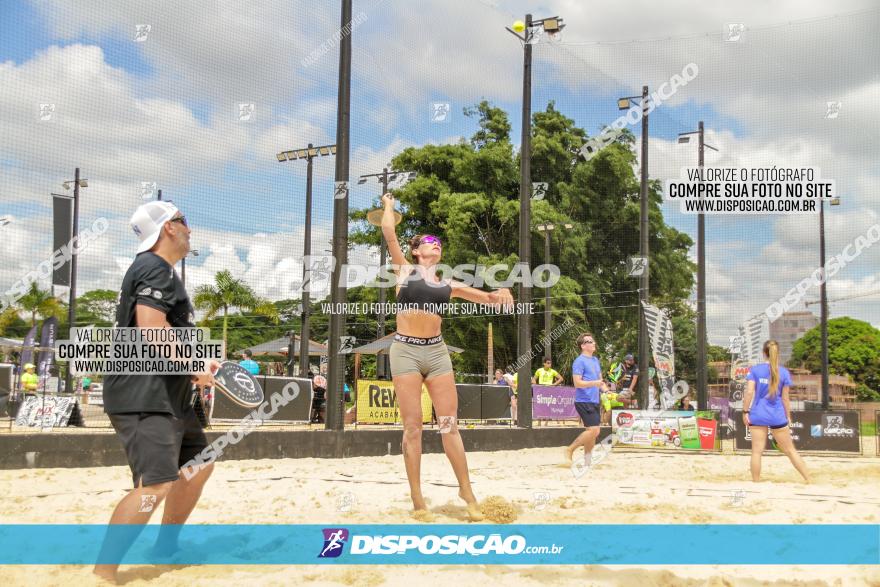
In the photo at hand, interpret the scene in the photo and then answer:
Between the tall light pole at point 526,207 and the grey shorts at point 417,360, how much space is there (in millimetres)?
7374

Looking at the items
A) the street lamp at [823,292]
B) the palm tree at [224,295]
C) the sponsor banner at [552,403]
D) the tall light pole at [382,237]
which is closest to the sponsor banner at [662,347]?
the sponsor banner at [552,403]

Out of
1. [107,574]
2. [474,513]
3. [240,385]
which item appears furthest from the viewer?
[240,385]

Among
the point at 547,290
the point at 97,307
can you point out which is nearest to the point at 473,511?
the point at 97,307

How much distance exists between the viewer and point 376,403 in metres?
13.9

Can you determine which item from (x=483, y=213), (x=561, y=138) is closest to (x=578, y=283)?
(x=483, y=213)

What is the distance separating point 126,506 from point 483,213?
23.9 m

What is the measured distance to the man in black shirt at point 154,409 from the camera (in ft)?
9.64

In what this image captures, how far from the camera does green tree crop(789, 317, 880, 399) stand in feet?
191

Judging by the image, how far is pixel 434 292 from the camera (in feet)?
15.0

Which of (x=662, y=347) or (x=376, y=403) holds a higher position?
(x=662, y=347)

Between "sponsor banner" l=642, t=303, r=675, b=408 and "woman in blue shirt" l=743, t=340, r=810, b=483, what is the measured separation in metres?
8.37

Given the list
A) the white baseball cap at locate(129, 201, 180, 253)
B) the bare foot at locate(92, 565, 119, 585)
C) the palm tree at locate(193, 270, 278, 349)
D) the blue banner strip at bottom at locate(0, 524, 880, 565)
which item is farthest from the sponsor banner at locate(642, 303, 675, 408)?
the bare foot at locate(92, 565, 119, 585)

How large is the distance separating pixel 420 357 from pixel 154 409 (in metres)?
1.95

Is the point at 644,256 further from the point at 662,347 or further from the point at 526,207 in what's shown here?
the point at 526,207
